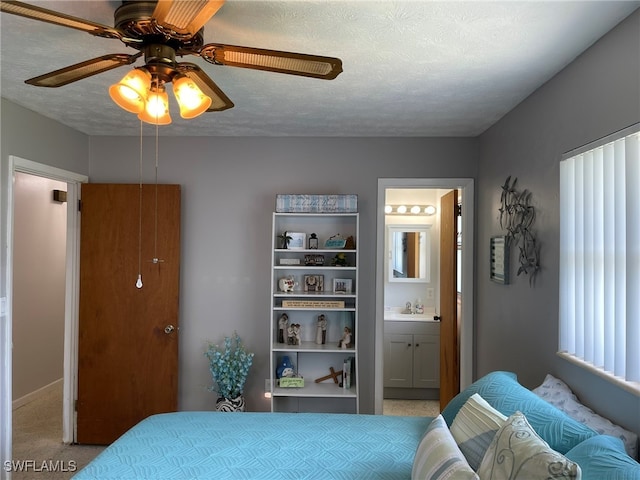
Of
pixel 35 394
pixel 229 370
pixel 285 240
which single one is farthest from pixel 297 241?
pixel 35 394

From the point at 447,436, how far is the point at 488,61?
1667mm

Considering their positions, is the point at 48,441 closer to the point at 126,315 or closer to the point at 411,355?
the point at 126,315

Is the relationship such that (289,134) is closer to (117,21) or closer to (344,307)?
(344,307)

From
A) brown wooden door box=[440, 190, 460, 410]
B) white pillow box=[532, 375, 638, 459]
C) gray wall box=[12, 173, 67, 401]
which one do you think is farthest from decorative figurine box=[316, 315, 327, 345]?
gray wall box=[12, 173, 67, 401]

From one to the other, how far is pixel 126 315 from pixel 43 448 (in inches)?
46.2

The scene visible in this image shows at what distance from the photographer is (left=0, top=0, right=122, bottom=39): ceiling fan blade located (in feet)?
4.07

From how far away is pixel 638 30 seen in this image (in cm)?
162

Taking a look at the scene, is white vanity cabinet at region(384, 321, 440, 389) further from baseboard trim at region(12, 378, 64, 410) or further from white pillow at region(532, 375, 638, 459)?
baseboard trim at region(12, 378, 64, 410)

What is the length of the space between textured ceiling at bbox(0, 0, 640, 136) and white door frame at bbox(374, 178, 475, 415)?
1.75ft

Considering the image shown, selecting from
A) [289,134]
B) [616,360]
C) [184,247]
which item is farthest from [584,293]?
[184,247]

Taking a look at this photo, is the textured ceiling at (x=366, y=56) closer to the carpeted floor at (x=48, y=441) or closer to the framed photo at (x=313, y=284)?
the framed photo at (x=313, y=284)

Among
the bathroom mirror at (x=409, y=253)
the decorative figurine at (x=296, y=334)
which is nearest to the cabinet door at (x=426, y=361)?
the bathroom mirror at (x=409, y=253)

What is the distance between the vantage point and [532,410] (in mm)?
1716

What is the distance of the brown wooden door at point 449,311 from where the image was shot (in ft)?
12.5
